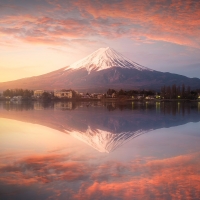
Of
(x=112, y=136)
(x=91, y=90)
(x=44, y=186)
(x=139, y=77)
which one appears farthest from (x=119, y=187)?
(x=139, y=77)

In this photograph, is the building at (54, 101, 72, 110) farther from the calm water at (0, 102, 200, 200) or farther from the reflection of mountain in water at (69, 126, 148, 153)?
the calm water at (0, 102, 200, 200)

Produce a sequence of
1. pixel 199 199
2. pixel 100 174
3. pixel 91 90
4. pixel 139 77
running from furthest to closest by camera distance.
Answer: pixel 139 77
pixel 91 90
pixel 100 174
pixel 199 199

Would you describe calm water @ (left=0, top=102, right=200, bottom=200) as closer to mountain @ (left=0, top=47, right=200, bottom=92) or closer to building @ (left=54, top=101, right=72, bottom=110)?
building @ (left=54, top=101, right=72, bottom=110)

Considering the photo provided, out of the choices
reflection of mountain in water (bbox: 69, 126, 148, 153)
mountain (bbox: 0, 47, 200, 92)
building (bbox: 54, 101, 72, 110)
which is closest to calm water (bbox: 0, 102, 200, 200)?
reflection of mountain in water (bbox: 69, 126, 148, 153)

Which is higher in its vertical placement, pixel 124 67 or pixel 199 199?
pixel 124 67

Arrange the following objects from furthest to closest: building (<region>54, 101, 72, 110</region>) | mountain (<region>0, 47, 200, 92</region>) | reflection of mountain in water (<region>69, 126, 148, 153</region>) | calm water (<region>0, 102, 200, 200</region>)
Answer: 1. mountain (<region>0, 47, 200, 92</region>)
2. building (<region>54, 101, 72, 110</region>)
3. reflection of mountain in water (<region>69, 126, 148, 153</region>)
4. calm water (<region>0, 102, 200, 200</region>)

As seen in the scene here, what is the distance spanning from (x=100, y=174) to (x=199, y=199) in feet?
6.04

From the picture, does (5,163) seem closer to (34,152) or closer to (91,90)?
(34,152)

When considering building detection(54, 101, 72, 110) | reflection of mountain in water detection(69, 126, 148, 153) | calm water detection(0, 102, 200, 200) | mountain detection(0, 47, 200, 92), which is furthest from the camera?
mountain detection(0, 47, 200, 92)

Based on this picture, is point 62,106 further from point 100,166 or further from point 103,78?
point 103,78

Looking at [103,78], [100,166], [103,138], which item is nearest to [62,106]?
[103,138]

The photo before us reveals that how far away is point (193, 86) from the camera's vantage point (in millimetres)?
154250

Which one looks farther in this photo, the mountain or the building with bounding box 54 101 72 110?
the mountain

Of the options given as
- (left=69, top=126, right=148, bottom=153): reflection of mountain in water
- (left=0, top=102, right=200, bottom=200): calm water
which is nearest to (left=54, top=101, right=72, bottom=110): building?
(left=69, top=126, right=148, bottom=153): reflection of mountain in water
